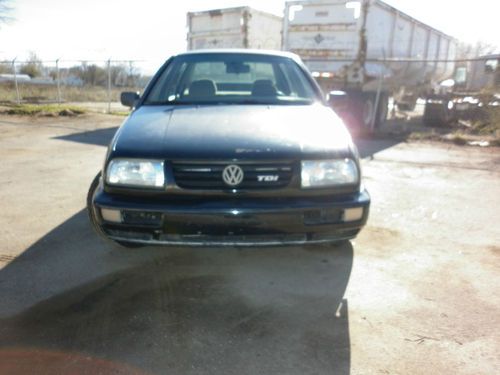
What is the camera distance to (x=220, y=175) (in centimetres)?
246

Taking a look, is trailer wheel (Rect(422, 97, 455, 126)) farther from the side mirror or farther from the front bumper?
the front bumper

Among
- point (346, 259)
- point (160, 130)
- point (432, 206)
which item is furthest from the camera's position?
point (432, 206)

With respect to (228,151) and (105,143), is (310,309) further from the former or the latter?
(105,143)

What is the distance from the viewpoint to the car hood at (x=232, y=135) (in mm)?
2490

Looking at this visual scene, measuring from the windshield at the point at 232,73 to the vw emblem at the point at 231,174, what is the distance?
1101 mm

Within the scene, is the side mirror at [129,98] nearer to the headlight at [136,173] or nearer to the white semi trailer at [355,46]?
the headlight at [136,173]

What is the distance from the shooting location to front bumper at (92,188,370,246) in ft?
7.90

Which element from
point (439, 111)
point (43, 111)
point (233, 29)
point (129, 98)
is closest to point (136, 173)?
point (129, 98)

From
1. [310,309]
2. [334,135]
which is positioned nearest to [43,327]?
[310,309]

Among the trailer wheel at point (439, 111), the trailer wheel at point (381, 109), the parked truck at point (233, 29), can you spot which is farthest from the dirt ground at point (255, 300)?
the trailer wheel at point (439, 111)

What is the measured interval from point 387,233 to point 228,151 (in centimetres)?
206

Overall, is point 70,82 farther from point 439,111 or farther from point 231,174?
point 231,174

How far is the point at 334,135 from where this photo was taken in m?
2.76

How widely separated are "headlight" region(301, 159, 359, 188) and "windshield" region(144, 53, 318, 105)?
3.53ft
